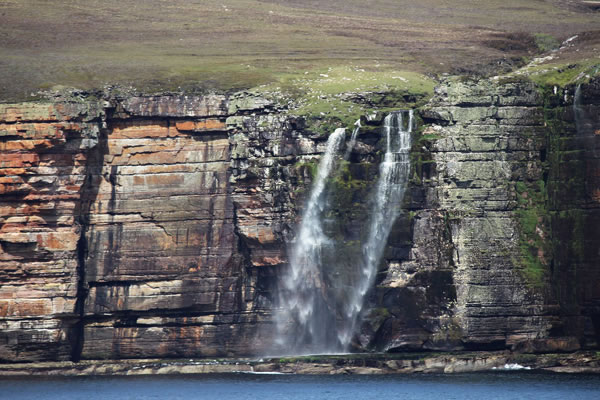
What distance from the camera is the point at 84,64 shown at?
12081 cm

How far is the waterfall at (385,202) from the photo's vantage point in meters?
108

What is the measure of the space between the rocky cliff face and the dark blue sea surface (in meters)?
6.28

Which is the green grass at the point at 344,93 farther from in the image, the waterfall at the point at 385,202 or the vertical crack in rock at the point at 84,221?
the vertical crack in rock at the point at 84,221

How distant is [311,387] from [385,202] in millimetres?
19424

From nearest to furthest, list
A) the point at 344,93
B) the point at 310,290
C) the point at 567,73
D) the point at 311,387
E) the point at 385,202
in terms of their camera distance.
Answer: the point at 311,387
the point at 385,202
the point at 310,290
the point at 567,73
the point at 344,93

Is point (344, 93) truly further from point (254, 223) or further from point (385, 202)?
point (254, 223)

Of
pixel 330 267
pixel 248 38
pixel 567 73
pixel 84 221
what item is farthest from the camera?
pixel 248 38

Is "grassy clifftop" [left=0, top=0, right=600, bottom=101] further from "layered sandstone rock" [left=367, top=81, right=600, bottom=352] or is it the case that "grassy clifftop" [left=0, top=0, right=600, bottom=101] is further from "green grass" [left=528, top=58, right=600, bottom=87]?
"layered sandstone rock" [left=367, top=81, right=600, bottom=352]

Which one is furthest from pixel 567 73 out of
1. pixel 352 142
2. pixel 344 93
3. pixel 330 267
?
pixel 330 267

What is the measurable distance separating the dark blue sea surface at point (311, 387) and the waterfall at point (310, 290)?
7866mm

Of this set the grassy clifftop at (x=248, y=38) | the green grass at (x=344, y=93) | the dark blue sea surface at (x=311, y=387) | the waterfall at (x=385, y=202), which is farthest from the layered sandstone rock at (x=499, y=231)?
the grassy clifftop at (x=248, y=38)

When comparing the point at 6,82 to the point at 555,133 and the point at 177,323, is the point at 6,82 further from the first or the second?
the point at 555,133

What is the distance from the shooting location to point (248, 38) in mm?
135375

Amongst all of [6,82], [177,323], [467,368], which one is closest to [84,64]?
[6,82]
